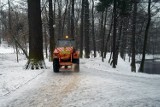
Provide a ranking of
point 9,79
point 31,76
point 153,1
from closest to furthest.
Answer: point 9,79
point 31,76
point 153,1

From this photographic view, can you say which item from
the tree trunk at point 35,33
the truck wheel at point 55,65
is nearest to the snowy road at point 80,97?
the truck wheel at point 55,65

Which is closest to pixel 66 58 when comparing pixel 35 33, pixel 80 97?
pixel 35 33

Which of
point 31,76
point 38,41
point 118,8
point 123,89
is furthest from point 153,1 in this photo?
point 123,89

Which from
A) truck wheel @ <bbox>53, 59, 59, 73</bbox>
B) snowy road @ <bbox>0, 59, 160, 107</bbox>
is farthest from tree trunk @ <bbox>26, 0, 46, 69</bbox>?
snowy road @ <bbox>0, 59, 160, 107</bbox>

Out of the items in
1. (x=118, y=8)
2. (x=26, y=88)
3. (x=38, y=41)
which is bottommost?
(x=26, y=88)

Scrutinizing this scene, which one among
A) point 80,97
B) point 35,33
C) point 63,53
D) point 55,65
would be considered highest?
point 35,33

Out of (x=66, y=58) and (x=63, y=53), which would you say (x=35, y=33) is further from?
(x=66, y=58)

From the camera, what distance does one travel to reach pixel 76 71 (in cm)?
1759

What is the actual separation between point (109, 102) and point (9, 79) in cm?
668

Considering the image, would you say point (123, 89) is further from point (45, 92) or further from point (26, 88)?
point (26, 88)

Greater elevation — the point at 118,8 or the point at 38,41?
the point at 118,8

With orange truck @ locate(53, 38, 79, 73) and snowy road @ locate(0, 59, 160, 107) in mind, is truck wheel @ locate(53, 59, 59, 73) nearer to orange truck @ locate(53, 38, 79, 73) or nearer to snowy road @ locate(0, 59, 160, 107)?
orange truck @ locate(53, 38, 79, 73)

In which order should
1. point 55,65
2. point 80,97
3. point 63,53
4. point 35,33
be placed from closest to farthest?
point 80,97, point 55,65, point 63,53, point 35,33

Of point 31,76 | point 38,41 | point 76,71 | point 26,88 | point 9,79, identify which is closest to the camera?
point 26,88
